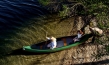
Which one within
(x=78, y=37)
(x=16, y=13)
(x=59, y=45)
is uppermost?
(x=16, y=13)

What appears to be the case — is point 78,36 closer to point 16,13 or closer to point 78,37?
point 78,37

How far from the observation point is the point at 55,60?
1480cm

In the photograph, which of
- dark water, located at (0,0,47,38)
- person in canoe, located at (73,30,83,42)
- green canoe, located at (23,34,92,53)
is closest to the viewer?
green canoe, located at (23,34,92,53)

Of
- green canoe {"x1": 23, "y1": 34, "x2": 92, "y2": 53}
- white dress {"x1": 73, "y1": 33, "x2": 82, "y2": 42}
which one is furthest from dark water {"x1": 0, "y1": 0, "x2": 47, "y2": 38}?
white dress {"x1": 73, "y1": 33, "x2": 82, "y2": 42}

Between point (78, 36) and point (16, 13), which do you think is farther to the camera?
point (16, 13)

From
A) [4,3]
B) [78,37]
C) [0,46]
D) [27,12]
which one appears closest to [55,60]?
[78,37]

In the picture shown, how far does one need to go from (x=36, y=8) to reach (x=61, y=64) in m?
9.59

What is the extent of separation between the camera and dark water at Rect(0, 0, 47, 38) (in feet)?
62.0

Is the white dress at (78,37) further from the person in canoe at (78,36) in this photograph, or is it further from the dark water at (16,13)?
the dark water at (16,13)

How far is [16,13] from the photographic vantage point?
68.5ft

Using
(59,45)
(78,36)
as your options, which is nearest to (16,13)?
(59,45)

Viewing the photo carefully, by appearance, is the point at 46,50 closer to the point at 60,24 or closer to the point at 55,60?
the point at 55,60

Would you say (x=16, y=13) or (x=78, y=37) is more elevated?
(x=16, y=13)

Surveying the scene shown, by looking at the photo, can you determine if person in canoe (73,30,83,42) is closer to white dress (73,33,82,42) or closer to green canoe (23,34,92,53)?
white dress (73,33,82,42)
